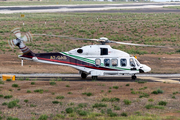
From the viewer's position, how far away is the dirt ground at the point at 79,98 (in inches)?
587

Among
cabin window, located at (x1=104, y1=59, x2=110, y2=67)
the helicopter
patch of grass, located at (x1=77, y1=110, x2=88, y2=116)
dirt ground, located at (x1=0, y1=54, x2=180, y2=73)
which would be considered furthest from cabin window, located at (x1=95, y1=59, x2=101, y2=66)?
patch of grass, located at (x1=77, y1=110, x2=88, y2=116)

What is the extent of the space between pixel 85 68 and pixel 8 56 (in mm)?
16320

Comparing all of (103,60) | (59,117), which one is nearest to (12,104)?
(59,117)

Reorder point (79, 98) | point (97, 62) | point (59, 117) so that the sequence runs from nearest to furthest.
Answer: point (59, 117) → point (79, 98) → point (97, 62)

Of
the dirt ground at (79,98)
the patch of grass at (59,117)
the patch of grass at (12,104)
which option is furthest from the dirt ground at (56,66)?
the patch of grass at (59,117)

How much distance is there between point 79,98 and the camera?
17969 mm

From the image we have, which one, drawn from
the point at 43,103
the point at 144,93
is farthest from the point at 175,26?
the point at 43,103

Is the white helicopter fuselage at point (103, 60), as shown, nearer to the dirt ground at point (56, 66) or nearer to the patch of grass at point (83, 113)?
the dirt ground at point (56, 66)

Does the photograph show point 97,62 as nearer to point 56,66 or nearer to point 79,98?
point 79,98

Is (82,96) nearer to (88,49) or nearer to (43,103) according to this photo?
(43,103)

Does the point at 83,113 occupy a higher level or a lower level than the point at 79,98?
lower

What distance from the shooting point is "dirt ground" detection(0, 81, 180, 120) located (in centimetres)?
1492

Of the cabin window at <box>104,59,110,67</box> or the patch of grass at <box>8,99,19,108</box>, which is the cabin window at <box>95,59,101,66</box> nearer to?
the cabin window at <box>104,59,110,67</box>

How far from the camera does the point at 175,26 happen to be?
64938mm
